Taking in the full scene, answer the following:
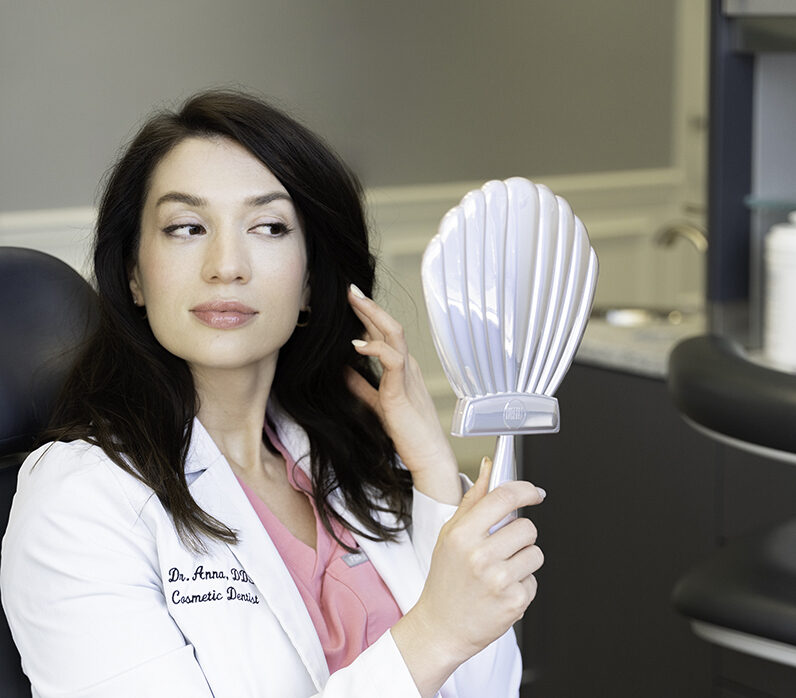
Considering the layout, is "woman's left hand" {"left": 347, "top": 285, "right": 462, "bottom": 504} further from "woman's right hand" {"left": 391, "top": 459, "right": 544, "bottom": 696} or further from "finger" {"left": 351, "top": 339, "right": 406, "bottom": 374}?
"woman's right hand" {"left": 391, "top": 459, "right": 544, "bottom": 696}

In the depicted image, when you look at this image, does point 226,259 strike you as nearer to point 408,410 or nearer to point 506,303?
point 408,410

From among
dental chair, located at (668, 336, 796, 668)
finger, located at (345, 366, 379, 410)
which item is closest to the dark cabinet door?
dental chair, located at (668, 336, 796, 668)

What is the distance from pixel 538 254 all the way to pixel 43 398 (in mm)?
643

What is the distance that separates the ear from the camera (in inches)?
50.7

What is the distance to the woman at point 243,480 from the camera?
103 centimetres

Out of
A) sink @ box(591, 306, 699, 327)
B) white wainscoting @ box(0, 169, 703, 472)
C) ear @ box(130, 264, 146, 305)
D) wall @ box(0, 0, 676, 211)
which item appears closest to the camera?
ear @ box(130, 264, 146, 305)

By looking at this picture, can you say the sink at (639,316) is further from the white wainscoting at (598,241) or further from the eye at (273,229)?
the white wainscoting at (598,241)

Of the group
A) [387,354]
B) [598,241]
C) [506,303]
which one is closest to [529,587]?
[506,303]

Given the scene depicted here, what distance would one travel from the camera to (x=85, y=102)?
3359 millimetres

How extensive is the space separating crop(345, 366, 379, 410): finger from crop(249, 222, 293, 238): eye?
0.29 m

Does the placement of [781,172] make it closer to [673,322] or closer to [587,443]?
[673,322]

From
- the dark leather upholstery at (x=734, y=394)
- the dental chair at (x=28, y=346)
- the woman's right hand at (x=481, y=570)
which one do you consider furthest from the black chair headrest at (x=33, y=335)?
the dark leather upholstery at (x=734, y=394)

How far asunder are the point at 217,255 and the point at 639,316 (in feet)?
4.64

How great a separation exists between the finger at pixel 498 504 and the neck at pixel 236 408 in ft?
1.69
